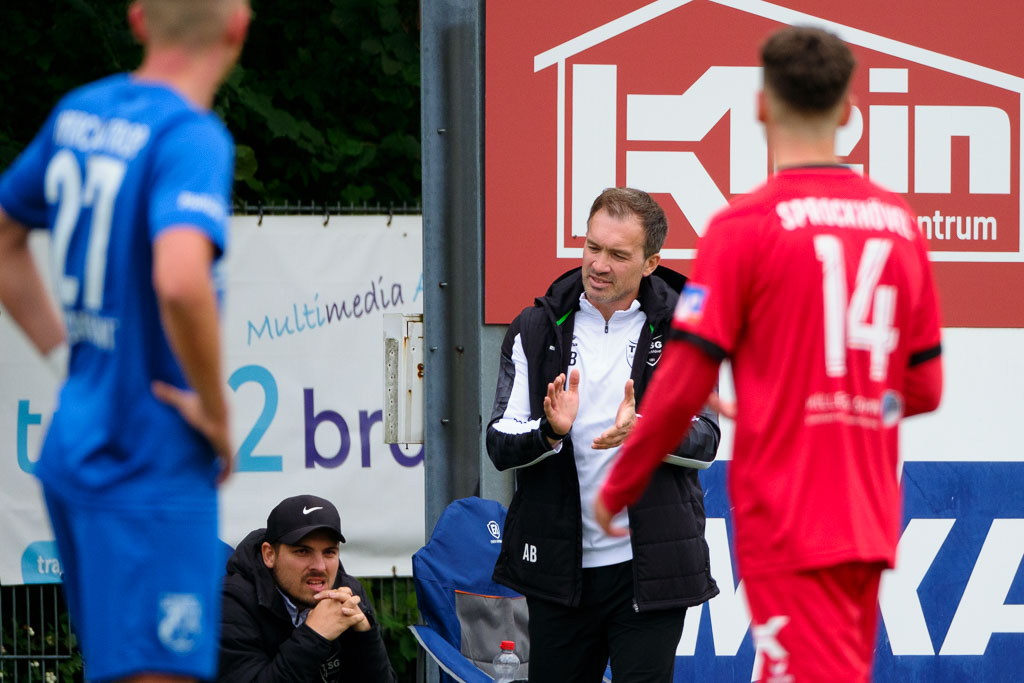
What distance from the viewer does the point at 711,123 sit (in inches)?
237

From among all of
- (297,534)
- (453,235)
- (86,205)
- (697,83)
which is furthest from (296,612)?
(697,83)

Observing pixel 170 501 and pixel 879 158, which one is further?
pixel 879 158

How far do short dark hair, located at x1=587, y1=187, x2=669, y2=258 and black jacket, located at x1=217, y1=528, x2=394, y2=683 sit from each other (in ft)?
5.32

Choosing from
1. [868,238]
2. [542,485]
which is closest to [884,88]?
[542,485]

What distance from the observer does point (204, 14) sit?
8.19 feet

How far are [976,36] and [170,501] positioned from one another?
4803mm

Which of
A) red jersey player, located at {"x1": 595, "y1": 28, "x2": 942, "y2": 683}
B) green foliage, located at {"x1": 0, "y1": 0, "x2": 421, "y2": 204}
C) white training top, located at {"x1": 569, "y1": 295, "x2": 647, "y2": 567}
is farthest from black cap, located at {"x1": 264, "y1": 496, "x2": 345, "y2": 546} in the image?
green foliage, located at {"x1": 0, "y1": 0, "x2": 421, "y2": 204}

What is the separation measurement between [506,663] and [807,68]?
2964mm

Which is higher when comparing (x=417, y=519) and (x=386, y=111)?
(x=386, y=111)

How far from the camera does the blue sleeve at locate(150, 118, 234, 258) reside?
7.64 feet

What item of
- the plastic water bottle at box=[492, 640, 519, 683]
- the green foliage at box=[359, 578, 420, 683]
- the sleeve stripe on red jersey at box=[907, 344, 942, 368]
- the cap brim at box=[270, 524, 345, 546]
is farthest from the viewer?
the green foliage at box=[359, 578, 420, 683]

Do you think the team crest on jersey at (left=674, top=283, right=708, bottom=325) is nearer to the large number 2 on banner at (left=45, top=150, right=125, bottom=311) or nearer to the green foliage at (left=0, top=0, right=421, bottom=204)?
the large number 2 on banner at (left=45, top=150, right=125, bottom=311)

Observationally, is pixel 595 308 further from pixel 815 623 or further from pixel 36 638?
pixel 36 638

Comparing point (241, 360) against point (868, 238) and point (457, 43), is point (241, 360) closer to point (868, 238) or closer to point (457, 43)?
point (457, 43)
